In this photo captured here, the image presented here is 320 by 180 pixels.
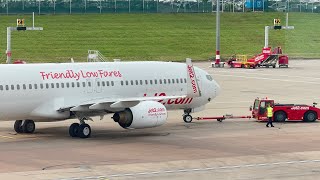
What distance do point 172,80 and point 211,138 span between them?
6.08m

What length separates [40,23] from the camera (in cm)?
13038

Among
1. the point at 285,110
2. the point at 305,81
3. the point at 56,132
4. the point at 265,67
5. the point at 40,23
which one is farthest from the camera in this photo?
the point at 40,23

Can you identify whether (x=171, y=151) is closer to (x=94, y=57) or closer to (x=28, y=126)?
(x=28, y=126)

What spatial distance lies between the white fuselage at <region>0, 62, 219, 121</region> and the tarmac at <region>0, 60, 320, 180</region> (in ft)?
5.83

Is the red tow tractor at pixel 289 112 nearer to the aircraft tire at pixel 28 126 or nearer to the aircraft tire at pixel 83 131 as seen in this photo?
the aircraft tire at pixel 83 131

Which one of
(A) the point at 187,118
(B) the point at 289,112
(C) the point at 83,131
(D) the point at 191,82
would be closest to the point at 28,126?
(C) the point at 83,131

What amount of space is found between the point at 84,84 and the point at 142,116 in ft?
13.0

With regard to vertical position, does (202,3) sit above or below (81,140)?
above

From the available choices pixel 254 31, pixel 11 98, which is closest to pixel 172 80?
pixel 11 98

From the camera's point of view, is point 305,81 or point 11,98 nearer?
point 11,98

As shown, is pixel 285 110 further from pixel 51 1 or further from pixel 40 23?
pixel 51 1

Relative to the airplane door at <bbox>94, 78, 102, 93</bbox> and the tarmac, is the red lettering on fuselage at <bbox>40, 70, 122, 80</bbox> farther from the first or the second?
the tarmac

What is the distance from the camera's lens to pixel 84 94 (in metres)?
50.5

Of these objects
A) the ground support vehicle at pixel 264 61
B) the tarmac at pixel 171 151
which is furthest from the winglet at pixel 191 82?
the ground support vehicle at pixel 264 61
